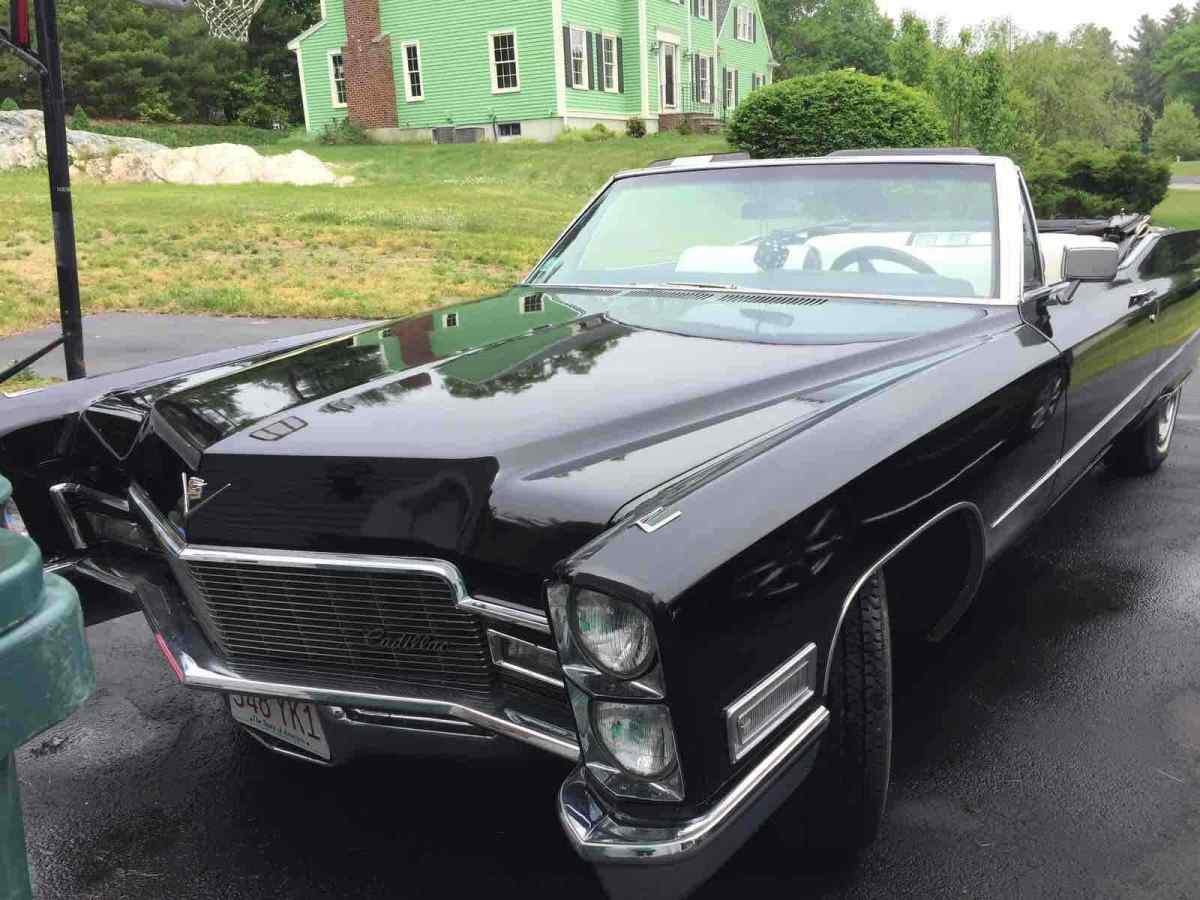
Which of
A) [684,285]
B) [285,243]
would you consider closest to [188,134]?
[285,243]

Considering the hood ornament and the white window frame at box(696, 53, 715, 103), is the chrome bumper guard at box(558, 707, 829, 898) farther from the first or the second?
the white window frame at box(696, 53, 715, 103)

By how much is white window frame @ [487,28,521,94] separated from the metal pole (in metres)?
25.8

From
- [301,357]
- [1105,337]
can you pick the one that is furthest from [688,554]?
[1105,337]

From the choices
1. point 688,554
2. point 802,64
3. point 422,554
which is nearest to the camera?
point 688,554

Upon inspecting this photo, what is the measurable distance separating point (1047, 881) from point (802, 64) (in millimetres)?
58856

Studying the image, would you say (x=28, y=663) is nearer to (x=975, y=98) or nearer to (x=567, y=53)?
(x=975, y=98)

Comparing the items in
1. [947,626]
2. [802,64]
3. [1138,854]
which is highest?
[802,64]

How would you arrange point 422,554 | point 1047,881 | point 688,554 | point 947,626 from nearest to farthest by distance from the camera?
point 688,554 < point 422,554 < point 1047,881 < point 947,626

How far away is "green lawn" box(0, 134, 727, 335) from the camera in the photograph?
10.4m

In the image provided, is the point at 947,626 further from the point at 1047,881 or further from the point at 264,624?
the point at 264,624

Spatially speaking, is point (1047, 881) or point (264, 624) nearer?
point (264, 624)

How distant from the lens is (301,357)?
302 cm

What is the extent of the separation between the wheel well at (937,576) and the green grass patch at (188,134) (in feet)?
110

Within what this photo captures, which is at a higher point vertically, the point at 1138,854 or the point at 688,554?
the point at 688,554
